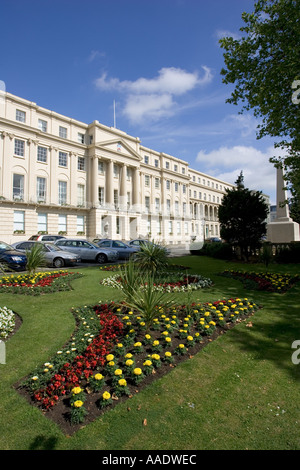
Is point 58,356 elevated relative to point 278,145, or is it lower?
lower

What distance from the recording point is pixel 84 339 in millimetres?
4398

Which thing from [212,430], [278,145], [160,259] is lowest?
[212,430]

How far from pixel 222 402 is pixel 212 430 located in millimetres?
488

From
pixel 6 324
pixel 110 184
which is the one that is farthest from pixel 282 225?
pixel 110 184

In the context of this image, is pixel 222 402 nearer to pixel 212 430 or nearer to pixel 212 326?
pixel 212 430

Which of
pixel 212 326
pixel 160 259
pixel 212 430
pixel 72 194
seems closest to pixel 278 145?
pixel 160 259

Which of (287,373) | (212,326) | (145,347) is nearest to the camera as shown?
(287,373)

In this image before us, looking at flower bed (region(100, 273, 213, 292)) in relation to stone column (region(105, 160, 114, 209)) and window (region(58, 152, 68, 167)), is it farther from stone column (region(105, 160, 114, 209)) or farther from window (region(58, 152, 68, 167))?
stone column (region(105, 160, 114, 209))

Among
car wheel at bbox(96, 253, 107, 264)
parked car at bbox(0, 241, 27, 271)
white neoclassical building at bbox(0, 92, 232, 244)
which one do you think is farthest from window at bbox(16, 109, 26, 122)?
parked car at bbox(0, 241, 27, 271)

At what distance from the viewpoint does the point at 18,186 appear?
29.5 metres

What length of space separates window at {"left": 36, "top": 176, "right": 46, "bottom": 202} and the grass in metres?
29.3

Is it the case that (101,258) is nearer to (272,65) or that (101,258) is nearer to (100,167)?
(272,65)

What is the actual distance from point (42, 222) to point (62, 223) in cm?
274

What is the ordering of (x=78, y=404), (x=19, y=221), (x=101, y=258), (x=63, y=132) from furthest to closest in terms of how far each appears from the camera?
1. (x=63, y=132)
2. (x=19, y=221)
3. (x=101, y=258)
4. (x=78, y=404)
